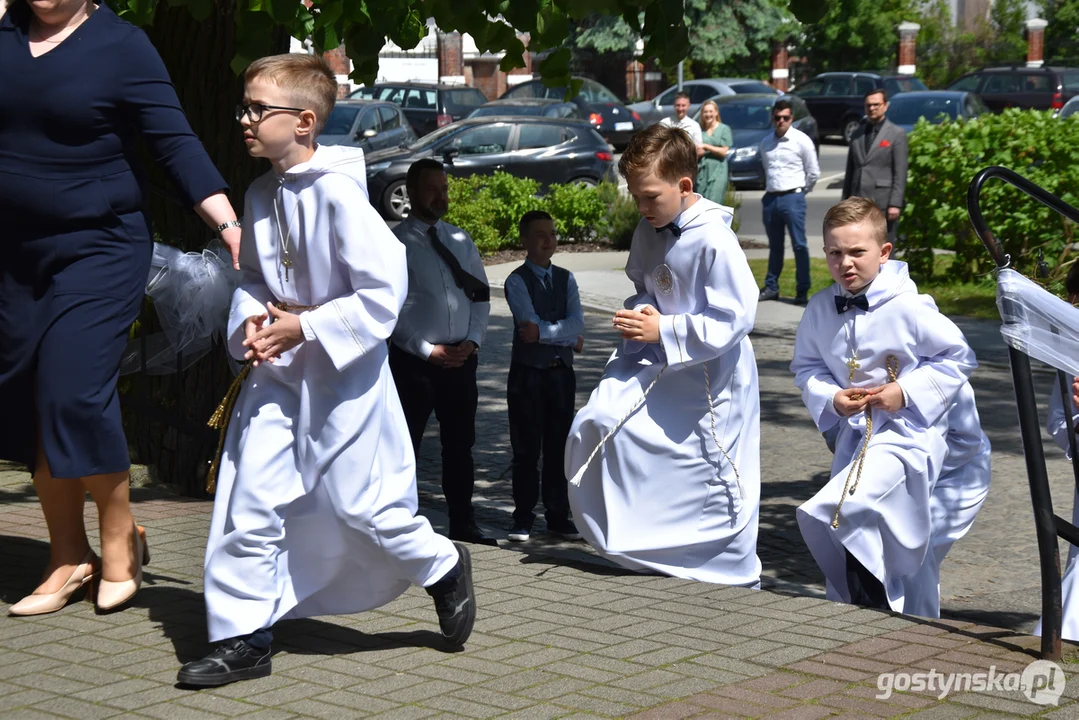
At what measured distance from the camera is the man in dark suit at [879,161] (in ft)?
43.1

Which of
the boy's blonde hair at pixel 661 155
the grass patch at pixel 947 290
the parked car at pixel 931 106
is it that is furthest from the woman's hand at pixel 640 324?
the parked car at pixel 931 106

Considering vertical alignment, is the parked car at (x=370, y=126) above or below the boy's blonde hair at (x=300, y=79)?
below

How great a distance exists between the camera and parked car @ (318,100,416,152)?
24.0m

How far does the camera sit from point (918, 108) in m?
28.4

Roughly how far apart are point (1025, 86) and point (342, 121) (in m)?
18.1

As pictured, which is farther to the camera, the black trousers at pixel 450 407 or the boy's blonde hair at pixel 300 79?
the black trousers at pixel 450 407

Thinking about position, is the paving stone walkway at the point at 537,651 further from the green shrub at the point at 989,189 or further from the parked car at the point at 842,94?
the parked car at the point at 842,94

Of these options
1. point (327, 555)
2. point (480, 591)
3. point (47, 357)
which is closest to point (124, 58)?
point (47, 357)

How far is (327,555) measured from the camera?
431 centimetres

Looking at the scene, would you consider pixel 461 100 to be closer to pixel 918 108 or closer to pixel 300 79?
pixel 918 108

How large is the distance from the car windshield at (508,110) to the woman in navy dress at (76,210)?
25.7 meters

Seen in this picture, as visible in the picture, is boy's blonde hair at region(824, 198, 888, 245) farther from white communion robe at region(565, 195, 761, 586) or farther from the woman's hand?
the woman's hand

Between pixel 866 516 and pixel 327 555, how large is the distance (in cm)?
192

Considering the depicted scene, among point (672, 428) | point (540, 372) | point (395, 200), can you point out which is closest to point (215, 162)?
point (540, 372)
